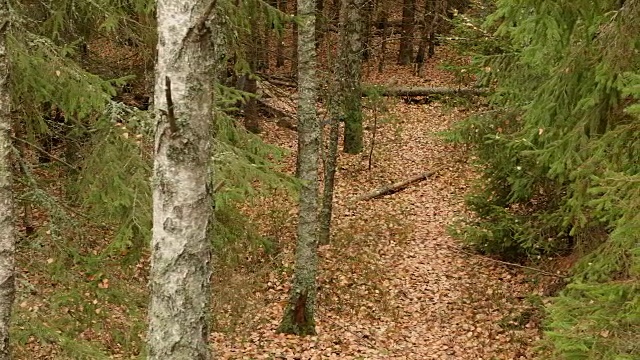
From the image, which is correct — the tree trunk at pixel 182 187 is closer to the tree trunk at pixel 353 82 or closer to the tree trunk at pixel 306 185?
the tree trunk at pixel 306 185

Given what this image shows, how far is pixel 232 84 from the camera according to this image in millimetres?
19156

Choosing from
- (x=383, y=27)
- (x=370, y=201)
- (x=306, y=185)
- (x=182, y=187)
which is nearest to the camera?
(x=182, y=187)

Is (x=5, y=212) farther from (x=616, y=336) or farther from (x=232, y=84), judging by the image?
(x=232, y=84)

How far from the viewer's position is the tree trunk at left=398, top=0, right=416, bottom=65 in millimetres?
27719

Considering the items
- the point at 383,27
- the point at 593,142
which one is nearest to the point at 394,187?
the point at 593,142

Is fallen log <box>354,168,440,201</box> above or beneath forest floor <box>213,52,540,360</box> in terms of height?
above

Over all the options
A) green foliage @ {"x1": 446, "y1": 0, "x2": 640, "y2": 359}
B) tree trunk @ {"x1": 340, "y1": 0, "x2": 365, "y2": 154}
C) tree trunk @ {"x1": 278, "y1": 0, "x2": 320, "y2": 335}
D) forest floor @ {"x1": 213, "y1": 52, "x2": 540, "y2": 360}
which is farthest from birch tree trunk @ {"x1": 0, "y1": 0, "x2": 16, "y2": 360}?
tree trunk @ {"x1": 340, "y1": 0, "x2": 365, "y2": 154}

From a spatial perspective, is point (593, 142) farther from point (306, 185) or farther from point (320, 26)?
point (320, 26)

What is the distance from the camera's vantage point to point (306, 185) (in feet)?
30.5

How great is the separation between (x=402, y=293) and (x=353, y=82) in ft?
22.8

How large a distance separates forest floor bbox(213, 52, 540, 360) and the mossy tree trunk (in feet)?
3.23

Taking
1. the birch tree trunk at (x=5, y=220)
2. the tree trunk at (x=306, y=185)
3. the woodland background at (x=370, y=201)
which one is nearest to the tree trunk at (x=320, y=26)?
the woodland background at (x=370, y=201)

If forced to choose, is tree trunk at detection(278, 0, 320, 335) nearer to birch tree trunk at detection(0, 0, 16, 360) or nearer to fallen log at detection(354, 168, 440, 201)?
birch tree trunk at detection(0, 0, 16, 360)

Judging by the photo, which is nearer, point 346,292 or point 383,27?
point 346,292
